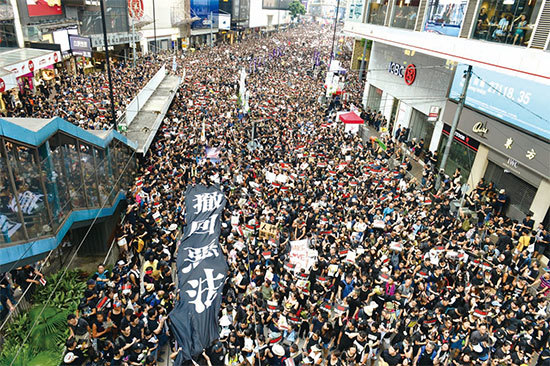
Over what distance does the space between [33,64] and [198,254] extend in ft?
Answer: 62.6

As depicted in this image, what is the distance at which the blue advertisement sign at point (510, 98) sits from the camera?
13.5 m

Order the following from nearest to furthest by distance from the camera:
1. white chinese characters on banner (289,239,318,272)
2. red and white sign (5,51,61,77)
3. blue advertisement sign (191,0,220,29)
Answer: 1. white chinese characters on banner (289,239,318,272)
2. red and white sign (5,51,61,77)
3. blue advertisement sign (191,0,220,29)

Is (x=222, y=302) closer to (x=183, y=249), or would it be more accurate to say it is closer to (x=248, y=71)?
(x=183, y=249)

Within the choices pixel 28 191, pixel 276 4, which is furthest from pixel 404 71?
pixel 276 4

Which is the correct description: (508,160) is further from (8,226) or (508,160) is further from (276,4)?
(276,4)

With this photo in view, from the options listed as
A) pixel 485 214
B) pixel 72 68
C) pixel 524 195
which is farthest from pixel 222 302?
pixel 72 68

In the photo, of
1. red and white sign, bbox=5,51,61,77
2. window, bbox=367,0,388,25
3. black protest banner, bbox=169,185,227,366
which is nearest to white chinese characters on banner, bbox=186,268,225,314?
black protest banner, bbox=169,185,227,366

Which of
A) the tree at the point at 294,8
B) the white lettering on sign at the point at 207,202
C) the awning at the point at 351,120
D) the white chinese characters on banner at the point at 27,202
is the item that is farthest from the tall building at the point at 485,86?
the tree at the point at 294,8

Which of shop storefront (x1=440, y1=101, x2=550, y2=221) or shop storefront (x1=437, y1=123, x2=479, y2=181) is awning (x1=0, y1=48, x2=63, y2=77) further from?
shop storefront (x1=440, y1=101, x2=550, y2=221)

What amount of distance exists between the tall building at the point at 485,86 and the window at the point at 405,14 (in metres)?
0.06

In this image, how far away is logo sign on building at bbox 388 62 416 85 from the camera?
77.4 ft

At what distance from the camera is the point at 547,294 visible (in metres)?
10.3

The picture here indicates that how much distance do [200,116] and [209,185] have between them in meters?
9.43

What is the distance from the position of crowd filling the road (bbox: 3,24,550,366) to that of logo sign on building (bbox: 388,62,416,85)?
23.9 feet
